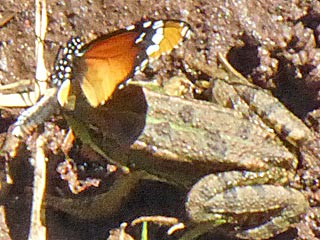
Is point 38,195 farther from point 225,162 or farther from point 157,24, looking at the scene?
point 157,24

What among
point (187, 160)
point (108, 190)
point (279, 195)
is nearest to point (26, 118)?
point (108, 190)

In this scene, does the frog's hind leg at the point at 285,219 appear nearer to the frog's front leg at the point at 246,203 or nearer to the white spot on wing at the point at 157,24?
the frog's front leg at the point at 246,203

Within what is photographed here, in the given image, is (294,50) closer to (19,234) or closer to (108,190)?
(108,190)

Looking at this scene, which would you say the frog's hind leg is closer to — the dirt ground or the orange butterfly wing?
the dirt ground

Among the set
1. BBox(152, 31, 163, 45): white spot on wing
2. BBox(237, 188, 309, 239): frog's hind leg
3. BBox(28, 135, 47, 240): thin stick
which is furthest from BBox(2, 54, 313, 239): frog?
BBox(152, 31, 163, 45): white spot on wing

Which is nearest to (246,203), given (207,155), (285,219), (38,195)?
(285,219)
